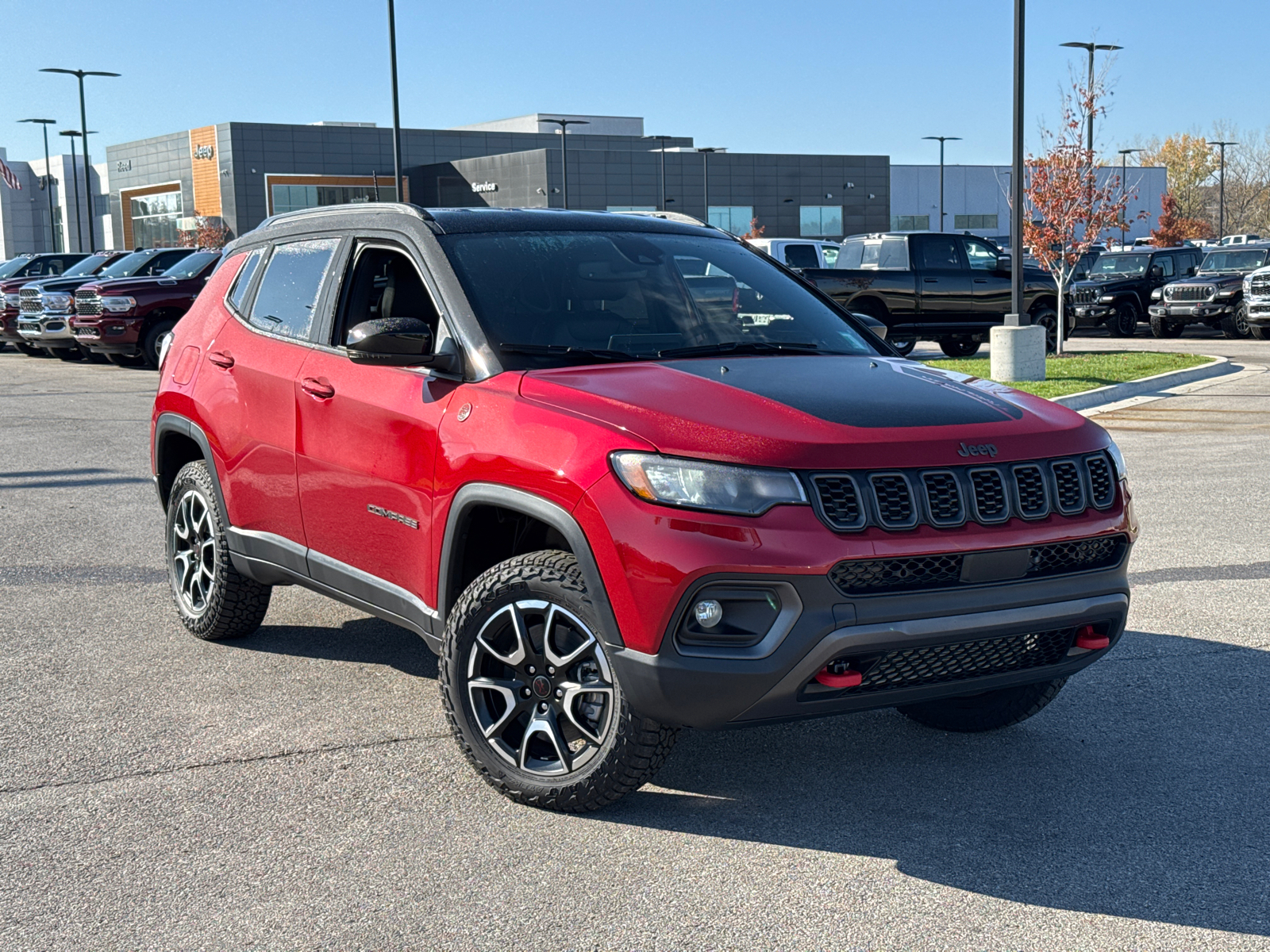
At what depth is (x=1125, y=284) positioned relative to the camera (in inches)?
1180

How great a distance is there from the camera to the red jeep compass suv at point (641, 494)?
3637mm

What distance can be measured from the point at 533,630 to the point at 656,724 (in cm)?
48

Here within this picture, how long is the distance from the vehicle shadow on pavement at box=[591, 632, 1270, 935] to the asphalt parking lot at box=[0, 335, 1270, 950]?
1cm

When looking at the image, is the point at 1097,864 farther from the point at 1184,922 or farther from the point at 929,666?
the point at 929,666

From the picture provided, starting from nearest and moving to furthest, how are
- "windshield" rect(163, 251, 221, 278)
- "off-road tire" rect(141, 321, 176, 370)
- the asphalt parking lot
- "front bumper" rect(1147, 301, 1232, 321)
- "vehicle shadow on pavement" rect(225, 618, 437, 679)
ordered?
1. the asphalt parking lot
2. "vehicle shadow on pavement" rect(225, 618, 437, 679)
3. "off-road tire" rect(141, 321, 176, 370)
4. "windshield" rect(163, 251, 221, 278)
5. "front bumper" rect(1147, 301, 1232, 321)

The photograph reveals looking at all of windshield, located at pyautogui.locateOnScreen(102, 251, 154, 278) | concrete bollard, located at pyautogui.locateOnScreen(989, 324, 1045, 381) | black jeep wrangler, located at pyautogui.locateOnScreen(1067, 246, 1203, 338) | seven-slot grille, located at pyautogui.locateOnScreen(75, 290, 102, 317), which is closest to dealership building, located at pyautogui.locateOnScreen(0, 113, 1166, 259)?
black jeep wrangler, located at pyautogui.locateOnScreen(1067, 246, 1203, 338)

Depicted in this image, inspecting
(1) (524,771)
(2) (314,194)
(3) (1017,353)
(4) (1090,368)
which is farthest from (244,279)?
(2) (314,194)

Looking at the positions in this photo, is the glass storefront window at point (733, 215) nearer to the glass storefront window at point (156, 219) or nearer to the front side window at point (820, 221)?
the front side window at point (820, 221)

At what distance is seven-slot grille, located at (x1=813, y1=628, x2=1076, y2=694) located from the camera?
3746 mm

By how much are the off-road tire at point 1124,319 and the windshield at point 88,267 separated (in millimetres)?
21489

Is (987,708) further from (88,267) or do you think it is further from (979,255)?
(88,267)

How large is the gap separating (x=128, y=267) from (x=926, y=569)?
24.2 meters

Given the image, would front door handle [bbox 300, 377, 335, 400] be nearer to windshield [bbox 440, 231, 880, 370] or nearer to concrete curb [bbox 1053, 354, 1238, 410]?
windshield [bbox 440, 231, 880, 370]

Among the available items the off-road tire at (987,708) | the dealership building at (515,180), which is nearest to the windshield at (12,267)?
the off-road tire at (987,708)
